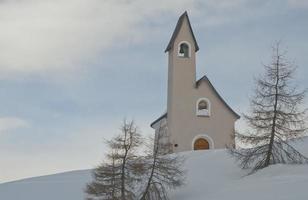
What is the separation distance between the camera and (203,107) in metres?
35.9

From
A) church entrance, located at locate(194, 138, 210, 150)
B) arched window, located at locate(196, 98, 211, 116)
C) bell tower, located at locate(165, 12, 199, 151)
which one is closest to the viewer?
bell tower, located at locate(165, 12, 199, 151)

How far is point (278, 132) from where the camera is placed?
21.0m

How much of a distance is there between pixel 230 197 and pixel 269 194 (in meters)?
1.37

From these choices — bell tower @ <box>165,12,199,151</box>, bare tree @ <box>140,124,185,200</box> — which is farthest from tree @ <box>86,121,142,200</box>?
bell tower @ <box>165,12,199,151</box>

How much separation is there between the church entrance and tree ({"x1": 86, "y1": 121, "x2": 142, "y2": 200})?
14996mm

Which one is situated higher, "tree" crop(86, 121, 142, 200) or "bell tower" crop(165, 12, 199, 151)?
"bell tower" crop(165, 12, 199, 151)

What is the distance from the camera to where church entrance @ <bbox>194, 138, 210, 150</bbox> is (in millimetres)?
34719

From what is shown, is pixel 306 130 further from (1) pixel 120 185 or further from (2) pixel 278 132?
(1) pixel 120 185

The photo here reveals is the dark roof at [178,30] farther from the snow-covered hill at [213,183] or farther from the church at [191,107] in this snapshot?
the snow-covered hill at [213,183]

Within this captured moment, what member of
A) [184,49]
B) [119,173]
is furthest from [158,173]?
[184,49]

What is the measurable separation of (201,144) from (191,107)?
2.51 metres

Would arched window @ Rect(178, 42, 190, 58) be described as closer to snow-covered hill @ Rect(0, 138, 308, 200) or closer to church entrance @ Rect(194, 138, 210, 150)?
church entrance @ Rect(194, 138, 210, 150)

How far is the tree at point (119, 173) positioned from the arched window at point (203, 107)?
15.5 meters

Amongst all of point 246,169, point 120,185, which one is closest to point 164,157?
point 120,185
